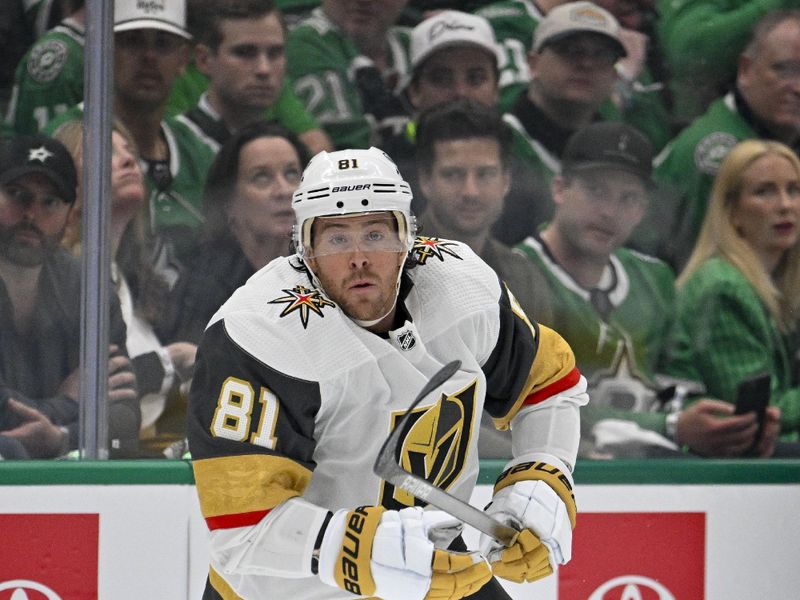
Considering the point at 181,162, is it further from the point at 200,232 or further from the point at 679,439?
the point at 679,439

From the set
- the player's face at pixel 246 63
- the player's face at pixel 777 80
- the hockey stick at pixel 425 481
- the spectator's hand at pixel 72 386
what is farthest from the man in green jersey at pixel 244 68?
the hockey stick at pixel 425 481

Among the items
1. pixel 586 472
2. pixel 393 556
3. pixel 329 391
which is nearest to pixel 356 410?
pixel 329 391

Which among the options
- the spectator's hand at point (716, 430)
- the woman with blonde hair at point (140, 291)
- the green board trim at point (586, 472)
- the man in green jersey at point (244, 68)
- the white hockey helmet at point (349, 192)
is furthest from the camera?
the man in green jersey at point (244, 68)

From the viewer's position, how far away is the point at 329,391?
2.03m

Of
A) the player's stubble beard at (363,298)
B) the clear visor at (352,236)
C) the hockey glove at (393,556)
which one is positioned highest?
the clear visor at (352,236)

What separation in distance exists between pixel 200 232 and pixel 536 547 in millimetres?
1566

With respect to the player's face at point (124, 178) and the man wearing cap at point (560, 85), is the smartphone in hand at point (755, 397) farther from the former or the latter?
the player's face at point (124, 178)

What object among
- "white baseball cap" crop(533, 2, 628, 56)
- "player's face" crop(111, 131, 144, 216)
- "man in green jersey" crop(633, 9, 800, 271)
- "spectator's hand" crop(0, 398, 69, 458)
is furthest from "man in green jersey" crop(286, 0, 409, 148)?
"spectator's hand" crop(0, 398, 69, 458)

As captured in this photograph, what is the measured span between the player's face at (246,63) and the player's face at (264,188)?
0.13 meters

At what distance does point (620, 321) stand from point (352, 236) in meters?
1.46

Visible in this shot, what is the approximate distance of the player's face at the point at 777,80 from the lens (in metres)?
3.45

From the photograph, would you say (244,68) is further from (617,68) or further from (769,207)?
(769,207)

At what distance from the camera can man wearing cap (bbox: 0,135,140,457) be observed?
3.10m

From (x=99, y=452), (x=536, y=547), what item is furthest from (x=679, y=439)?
(x=99, y=452)
